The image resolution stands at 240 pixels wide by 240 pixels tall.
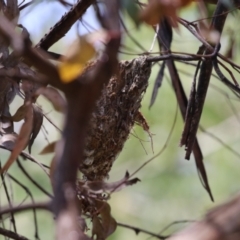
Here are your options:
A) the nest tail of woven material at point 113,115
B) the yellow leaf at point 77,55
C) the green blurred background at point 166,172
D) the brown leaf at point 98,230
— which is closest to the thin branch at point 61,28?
the nest tail of woven material at point 113,115

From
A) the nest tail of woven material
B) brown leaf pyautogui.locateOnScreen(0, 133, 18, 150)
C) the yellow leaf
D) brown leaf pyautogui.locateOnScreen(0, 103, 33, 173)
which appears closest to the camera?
the yellow leaf

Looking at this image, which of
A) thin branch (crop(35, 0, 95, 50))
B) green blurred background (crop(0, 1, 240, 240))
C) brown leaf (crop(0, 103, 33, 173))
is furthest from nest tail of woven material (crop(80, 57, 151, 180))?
green blurred background (crop(0, 1, 240, 240))

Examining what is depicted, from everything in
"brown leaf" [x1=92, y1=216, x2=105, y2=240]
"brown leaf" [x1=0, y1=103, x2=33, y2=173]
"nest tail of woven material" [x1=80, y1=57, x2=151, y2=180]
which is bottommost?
"brown leaf" [x1=0, y1=103, x2=33, y2=173]

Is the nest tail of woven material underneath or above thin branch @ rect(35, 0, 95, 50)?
underneath

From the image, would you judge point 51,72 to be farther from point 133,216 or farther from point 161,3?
point 133,216

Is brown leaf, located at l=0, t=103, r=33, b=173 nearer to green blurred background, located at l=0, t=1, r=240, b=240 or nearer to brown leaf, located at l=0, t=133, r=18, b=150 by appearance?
brown leaf, located at l=0, t=133, r=18, b=150

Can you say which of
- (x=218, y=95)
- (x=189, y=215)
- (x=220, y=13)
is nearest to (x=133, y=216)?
(x=189, y=215)

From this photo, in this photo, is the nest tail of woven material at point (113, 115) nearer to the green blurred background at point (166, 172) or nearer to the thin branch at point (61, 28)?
the thin branch at point (61, 28)

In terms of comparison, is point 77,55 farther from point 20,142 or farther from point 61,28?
point 61,28

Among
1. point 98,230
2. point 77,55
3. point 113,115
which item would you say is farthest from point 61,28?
point 77,55
